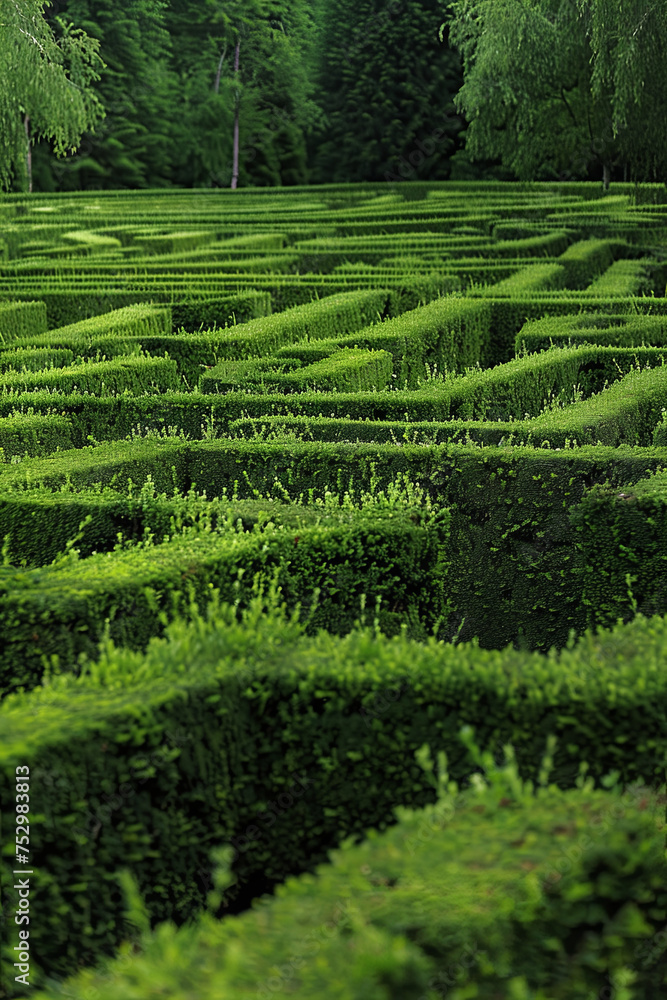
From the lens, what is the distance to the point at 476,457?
8195mm

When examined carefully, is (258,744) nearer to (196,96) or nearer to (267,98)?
(196,96)

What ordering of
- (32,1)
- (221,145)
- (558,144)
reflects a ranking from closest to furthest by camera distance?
(32,1) < (558,144) < (221,145)

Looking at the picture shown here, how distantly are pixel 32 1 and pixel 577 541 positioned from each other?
16394mm

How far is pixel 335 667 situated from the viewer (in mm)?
4820

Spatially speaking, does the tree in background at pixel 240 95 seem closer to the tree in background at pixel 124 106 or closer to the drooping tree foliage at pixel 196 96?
the drooping tree foliage at pixel 196 96

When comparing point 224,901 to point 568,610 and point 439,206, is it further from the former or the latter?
point 439,206

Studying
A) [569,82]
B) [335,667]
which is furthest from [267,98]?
[335,667]

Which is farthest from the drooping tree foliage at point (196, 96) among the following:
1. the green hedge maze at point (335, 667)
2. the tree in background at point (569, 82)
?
the green hedge maze at point (335, 667)

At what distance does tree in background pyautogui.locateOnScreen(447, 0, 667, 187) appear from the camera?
63.8 feet

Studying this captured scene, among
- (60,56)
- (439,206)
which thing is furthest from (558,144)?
(60,56)

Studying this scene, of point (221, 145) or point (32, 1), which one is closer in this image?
point (32, 1)

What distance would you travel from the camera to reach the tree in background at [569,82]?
63.8ft

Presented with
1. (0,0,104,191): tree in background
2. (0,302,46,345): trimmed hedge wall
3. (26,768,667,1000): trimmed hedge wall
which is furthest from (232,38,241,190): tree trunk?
(26,768,667,1000): trimmed hedge wall

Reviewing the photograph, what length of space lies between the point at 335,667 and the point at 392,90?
54.2 m
